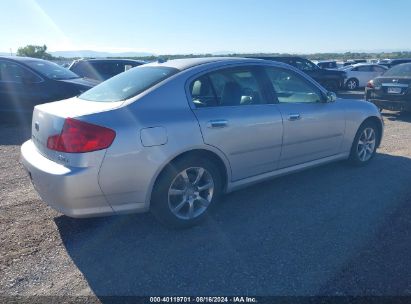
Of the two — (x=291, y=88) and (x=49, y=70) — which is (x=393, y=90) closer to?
(x=291, y=88)

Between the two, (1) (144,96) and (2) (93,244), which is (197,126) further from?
(2) (93,244)

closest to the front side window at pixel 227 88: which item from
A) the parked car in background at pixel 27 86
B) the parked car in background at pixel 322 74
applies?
the parked car in background at pixel 27 86

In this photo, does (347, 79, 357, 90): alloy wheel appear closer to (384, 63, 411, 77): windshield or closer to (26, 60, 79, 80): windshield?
(384, 63, 411, 77): windshield

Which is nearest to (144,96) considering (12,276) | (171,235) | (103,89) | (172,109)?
(172,109)

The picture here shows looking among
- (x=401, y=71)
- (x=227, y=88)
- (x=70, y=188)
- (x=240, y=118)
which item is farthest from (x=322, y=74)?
(x=70, y=188)

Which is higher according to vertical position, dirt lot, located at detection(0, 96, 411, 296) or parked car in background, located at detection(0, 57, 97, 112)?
parked car in background, located at detection(0, 57, 97, 112)

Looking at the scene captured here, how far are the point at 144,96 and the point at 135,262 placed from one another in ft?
4.82

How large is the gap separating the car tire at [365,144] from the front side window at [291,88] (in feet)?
3.72

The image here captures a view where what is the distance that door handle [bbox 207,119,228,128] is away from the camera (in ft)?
11.4

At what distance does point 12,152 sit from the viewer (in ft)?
20.6

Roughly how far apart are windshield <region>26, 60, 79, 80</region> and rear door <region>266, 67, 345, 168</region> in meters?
6.05

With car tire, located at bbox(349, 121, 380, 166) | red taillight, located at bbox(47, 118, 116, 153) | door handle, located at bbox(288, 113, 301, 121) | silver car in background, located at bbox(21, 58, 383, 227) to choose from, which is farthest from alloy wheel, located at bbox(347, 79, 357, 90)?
red taillight, located at bbox(47, 118, 116, 153)

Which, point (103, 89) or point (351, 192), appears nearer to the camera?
point (103, 89)

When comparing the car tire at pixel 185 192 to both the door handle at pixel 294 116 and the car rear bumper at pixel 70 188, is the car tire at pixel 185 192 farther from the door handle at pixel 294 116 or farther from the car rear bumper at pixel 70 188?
the door handle at pixel 294 116
